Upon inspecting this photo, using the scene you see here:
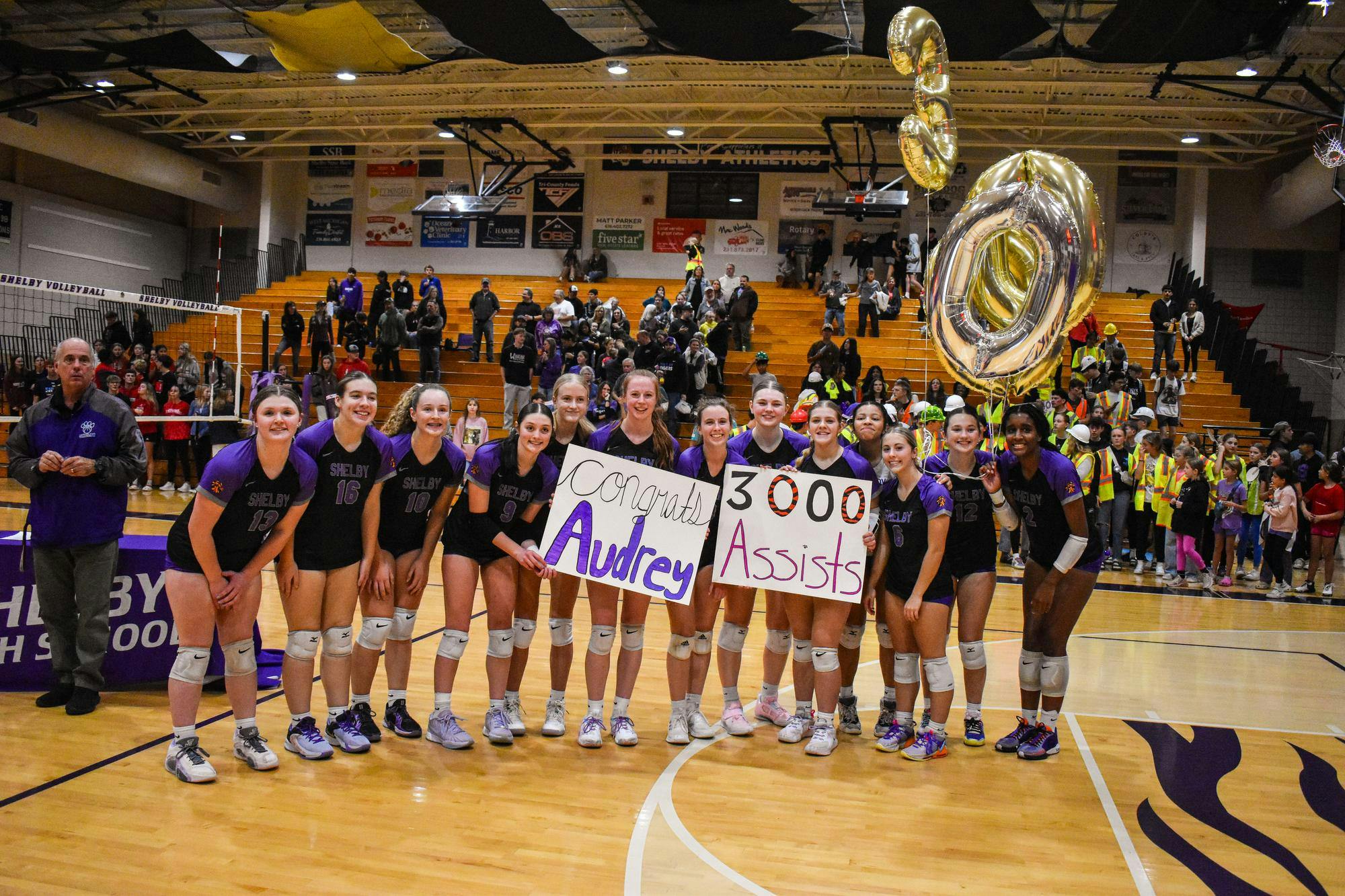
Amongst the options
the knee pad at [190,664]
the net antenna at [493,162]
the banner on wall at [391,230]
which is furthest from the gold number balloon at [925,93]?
the banner on wall at [391,230]

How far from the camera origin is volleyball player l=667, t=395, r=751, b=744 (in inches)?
198

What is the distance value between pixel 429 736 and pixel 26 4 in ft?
60.2

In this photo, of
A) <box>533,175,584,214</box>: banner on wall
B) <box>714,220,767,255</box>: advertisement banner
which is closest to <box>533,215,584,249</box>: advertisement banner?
<box>533,175,584,214</box>: banner on wall

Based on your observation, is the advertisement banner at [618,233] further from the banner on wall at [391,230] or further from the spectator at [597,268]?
the banner on wall at [391,230]

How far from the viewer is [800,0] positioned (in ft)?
56.2

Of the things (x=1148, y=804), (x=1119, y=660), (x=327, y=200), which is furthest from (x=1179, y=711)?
(x=327, y=200)

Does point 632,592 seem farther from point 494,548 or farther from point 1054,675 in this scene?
point 1054,675

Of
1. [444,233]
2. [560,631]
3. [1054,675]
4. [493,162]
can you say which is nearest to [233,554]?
[560,631]

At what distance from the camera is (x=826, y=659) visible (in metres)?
4.96

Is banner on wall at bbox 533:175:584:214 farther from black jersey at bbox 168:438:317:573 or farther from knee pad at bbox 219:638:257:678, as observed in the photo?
knee pad at bbox 219:638:257:678

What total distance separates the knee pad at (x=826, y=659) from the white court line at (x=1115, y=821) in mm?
1321

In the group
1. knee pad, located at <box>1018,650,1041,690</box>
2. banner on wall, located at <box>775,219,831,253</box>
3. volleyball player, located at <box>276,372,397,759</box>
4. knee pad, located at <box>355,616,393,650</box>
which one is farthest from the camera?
banner on wall, located at <box>775,219,831,253</box>

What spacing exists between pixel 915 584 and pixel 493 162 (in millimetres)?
21030

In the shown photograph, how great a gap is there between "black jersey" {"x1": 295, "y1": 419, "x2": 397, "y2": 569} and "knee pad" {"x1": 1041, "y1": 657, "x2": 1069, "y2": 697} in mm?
3497
